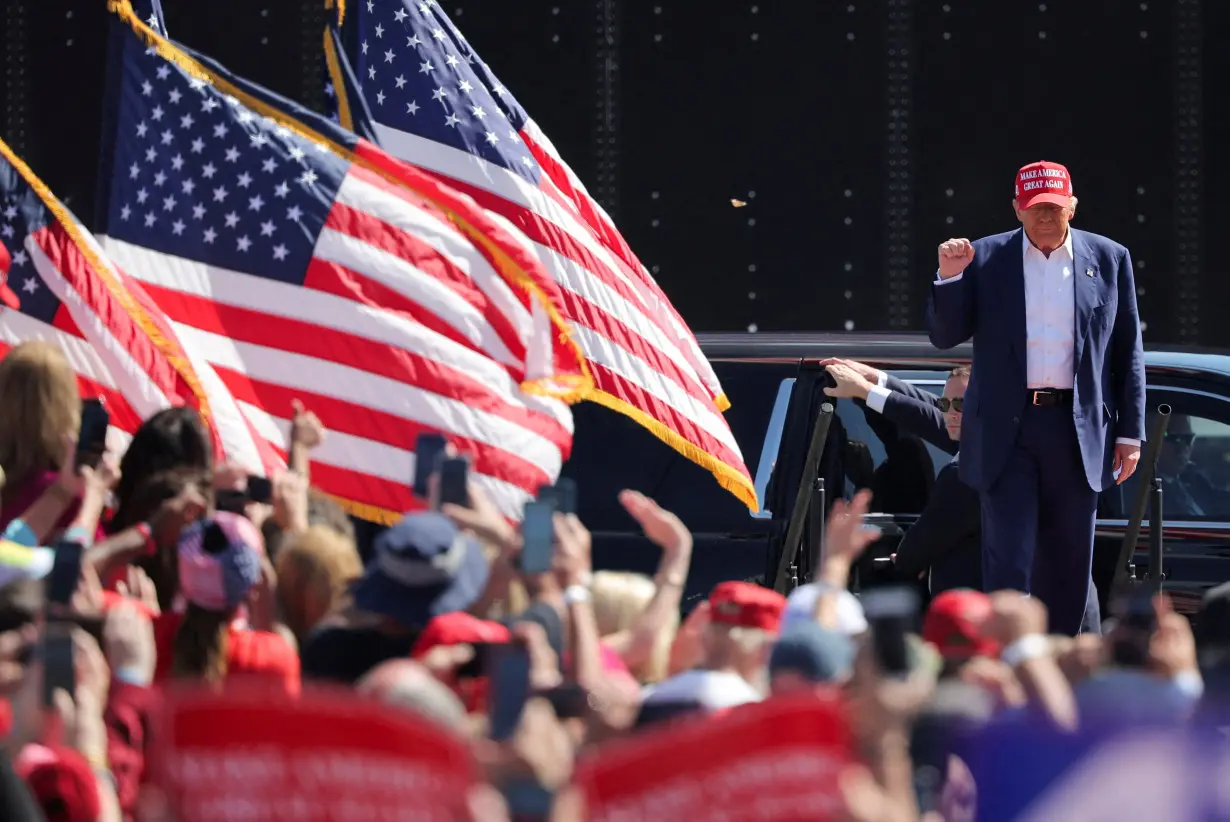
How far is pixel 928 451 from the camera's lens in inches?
289

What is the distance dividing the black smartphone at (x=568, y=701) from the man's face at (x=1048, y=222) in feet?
12.1

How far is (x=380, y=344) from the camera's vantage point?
573cm

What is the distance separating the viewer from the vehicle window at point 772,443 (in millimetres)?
7211

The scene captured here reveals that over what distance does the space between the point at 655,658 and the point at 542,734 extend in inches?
62.2

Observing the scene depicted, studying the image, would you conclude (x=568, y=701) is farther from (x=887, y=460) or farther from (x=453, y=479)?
(x=887, y=460)

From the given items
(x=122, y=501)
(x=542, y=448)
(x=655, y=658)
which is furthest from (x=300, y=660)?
(x=542, y=448)

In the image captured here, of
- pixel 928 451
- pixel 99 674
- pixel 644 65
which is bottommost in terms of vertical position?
pixel 928 451

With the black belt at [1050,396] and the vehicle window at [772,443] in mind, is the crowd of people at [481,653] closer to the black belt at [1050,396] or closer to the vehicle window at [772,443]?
the black belt at [1050,396]

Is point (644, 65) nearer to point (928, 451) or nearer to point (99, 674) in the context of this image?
point (928, 451)

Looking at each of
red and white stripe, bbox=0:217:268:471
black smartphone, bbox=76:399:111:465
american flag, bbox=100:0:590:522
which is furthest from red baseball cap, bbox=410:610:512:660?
red and white stripe, bbox=0:217:268:471

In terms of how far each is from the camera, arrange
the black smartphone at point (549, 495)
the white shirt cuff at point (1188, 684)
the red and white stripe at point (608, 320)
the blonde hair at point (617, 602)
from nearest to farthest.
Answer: the white shirt cuff at point (1188, 684)
the black smartphone at point (549, 495)
the blonde hair at point (617, 602)
the red and white stripe at point (608, 320)

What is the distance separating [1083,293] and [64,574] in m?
3.90

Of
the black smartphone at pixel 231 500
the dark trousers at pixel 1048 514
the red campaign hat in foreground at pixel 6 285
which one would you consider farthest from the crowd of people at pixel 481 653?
the dark trousers at pixel 1048 514

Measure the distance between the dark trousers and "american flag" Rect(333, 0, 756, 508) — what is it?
81 cm
